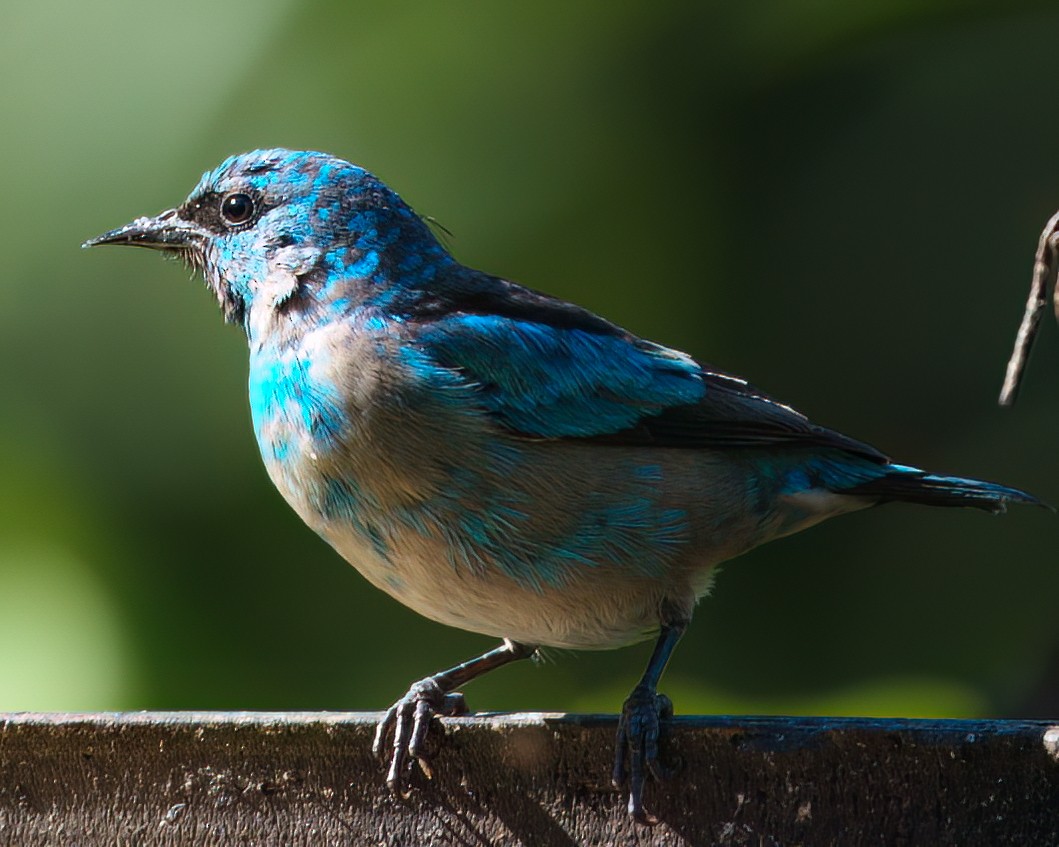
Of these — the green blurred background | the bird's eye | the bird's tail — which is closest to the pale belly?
the bird's tail

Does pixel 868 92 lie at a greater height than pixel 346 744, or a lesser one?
greater

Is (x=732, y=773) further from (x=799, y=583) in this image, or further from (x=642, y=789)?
(x=799, y=583)

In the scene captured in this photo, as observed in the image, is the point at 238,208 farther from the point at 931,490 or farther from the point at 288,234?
the point at 931,490

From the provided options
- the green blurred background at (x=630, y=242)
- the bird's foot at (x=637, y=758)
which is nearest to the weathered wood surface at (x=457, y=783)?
the bird's foot at (x=637, y=758)

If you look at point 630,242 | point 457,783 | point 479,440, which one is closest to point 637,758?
point 457,783

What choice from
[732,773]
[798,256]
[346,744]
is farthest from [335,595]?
[732,773]

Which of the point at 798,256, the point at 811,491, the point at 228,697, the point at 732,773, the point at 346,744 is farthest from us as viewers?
the point at 798,256

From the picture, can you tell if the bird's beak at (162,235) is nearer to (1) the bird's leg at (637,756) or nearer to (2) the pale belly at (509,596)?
(2) the pale belly at (509,596)
